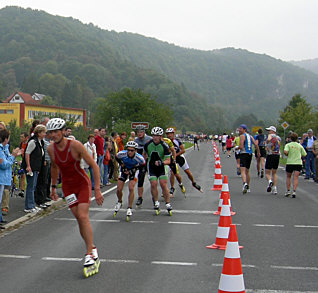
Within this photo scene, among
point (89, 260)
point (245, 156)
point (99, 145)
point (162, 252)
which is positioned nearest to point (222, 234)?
point (162, 252)

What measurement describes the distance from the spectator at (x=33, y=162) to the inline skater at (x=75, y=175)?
4366 mm

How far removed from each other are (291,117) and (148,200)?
45106mm

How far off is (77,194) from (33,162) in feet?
15.6

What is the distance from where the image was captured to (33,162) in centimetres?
1131

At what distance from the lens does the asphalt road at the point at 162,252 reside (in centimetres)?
596

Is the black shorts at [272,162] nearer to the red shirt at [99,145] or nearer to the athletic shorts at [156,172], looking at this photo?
the athletic shorts at [156,172]

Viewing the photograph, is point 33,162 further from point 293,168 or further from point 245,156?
point 293,168

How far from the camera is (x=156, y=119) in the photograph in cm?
5997

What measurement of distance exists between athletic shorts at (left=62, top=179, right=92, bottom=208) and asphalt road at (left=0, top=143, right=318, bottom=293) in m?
0.84

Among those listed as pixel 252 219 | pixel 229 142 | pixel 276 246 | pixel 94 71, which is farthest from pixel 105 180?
pixel 94 71

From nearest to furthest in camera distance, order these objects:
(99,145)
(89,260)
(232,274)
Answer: (232,274)
(89,260)
(99,145)

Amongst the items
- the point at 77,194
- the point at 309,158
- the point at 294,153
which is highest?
the point at 294,153

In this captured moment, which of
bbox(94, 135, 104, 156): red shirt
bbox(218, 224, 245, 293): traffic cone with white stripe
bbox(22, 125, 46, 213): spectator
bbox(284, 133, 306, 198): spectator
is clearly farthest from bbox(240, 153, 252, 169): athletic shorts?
bbox(218, 224, 245, 293): traffic cone with white stripe

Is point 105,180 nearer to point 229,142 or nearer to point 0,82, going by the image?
point 229,142
